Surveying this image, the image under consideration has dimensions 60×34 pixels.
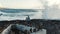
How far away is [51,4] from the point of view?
2.14 metres

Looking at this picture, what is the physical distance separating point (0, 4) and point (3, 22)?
206 millimetres

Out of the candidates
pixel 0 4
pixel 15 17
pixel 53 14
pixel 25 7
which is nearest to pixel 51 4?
pixel 53 14

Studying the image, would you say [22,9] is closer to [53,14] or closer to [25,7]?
[25,7]

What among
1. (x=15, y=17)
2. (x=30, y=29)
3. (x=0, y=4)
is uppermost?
(x=0, y=4)

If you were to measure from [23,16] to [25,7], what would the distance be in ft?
0.34

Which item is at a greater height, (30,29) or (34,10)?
(34,10)

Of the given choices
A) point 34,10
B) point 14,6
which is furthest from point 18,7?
point 34,10

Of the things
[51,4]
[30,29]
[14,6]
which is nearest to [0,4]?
[14,6]

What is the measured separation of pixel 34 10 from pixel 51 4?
0.67 ft

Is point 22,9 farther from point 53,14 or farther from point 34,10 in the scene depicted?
point 53,14

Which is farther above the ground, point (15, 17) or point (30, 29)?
point (15, 17)

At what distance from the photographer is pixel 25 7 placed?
2.14 meters

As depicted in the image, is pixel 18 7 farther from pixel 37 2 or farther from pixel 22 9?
pixel 37 2

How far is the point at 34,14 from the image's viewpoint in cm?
213
